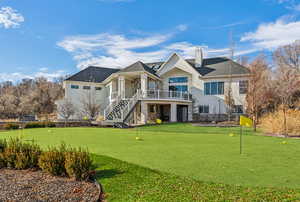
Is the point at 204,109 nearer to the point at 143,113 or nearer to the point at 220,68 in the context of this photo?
the point at 220,68

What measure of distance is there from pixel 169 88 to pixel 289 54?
2159 cm

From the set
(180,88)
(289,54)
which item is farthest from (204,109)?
(289,54)

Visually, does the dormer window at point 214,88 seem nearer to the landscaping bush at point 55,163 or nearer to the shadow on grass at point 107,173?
the shadow on grass at point 107,173

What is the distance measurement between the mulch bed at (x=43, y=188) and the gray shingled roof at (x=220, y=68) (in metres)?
23.8

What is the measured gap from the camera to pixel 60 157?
4.95 meters

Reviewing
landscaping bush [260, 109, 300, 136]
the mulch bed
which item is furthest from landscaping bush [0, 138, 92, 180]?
landscaping bush [260, 109, 300, 136]

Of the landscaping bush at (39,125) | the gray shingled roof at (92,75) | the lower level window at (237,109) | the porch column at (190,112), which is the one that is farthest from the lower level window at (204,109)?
the landscaping bush at (39,125)

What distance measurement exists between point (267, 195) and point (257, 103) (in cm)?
1617

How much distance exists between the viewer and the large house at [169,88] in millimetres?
23734

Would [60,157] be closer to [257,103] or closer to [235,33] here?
[257,103]

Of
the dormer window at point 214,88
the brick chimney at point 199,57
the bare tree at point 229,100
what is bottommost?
the bare tree at point 229,100

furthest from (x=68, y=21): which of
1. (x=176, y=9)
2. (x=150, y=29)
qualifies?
(x=150, y=29)

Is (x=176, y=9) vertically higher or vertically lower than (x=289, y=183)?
higher

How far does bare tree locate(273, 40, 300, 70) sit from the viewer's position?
115 feet
